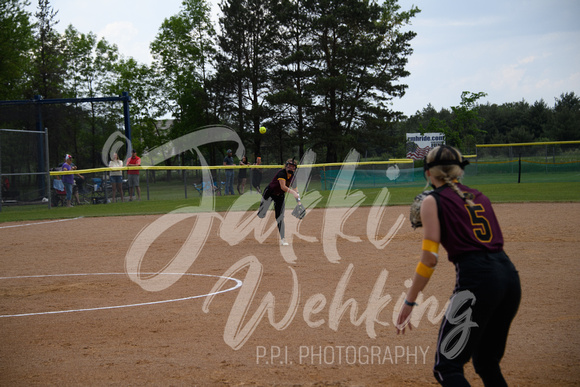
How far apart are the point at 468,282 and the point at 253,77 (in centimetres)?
4844

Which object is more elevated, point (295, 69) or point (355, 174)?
point (295, 69)

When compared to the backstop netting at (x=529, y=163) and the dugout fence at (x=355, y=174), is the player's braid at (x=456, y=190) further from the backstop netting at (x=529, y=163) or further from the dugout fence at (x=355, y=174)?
the backstop netting at (x=529, y=163)

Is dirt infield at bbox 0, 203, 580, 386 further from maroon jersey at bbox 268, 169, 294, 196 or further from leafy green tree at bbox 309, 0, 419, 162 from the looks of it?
leafy green tree at bbox 309, 0, 419, 162

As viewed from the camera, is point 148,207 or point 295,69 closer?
point 148,207

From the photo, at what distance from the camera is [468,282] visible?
3334 mm

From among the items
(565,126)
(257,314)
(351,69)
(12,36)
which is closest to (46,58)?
(12,36)

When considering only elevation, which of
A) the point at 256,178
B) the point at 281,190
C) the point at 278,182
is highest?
the point at 278,182

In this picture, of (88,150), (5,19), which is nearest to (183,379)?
(5,19)

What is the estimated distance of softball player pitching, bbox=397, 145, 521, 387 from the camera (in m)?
3.31

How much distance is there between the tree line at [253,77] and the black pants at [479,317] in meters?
38.1

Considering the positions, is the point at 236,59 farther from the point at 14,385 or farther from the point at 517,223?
the point at 14,385

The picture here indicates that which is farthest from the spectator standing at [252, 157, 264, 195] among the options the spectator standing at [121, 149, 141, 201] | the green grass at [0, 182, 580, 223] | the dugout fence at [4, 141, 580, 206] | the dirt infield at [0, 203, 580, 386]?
the dirt infield at [0, 203, 580, 386]

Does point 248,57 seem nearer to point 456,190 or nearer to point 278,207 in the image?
point 278,207

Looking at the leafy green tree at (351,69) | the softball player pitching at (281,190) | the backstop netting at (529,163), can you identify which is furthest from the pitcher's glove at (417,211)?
the leafy green tree at (351,69)
